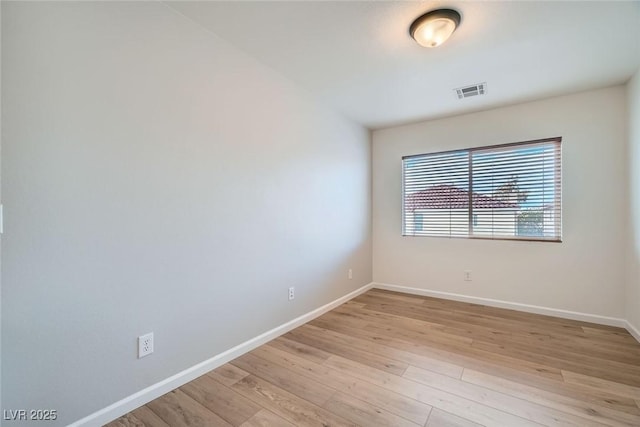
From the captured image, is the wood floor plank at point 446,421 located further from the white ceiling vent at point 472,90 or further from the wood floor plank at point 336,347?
the white ceiling vent at point 472,90

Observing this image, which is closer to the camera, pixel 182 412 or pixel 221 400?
pixel 182 412

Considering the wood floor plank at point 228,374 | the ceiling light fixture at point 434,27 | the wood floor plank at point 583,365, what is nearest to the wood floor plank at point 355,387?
the wood floor plank at point 228,374

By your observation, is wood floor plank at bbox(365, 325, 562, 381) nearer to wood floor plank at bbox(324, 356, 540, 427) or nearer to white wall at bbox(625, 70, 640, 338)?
wood floor plank at bbox(324, 356, 540, 427)

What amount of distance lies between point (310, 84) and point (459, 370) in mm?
2802

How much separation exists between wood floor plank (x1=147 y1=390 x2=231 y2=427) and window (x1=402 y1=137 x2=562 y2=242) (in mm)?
3219

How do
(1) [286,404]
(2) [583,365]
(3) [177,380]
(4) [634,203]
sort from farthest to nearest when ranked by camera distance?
(4) [634,203], (2) [583,365], (3) [177,380], (1) [286,404]

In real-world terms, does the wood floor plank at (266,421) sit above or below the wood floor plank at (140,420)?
below

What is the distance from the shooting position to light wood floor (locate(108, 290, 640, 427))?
5.03 feet

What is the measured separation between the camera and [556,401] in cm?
165

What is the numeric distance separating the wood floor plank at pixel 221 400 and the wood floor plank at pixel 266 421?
1.2 inches

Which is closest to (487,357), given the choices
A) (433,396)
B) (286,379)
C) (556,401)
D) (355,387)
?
(556,401)

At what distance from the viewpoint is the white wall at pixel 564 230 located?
280 cm

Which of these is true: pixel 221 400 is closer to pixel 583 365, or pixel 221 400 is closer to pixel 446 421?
pixel 446 421

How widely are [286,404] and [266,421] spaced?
16cm
